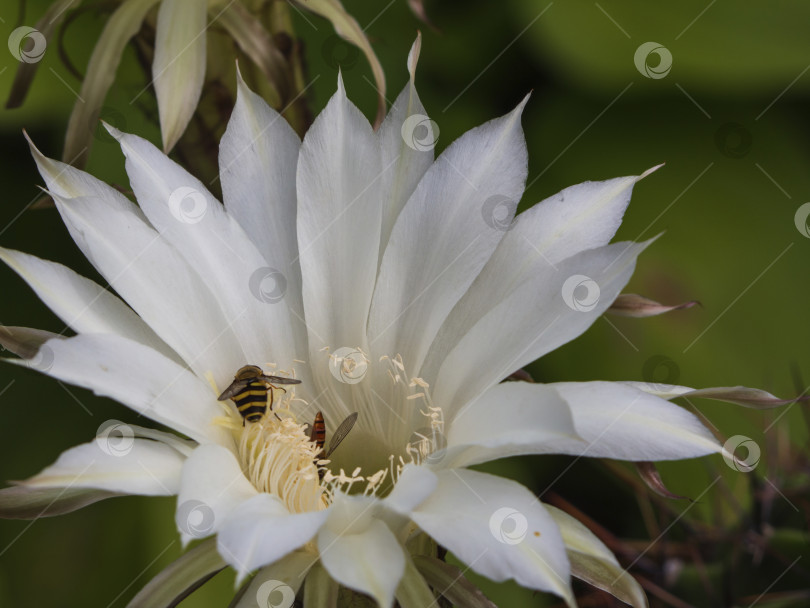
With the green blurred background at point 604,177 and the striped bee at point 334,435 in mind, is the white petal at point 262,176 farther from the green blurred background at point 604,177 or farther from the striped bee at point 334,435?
the green blurred background at point 604,177

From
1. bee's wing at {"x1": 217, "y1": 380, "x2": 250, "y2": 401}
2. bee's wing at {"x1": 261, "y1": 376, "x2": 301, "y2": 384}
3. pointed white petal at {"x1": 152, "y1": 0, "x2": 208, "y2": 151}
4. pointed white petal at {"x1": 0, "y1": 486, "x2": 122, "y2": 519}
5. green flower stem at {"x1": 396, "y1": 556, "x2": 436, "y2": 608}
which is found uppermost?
pointed white petal at {"x1": 152, "y1": 0, "x2": 208, "y2": 151}

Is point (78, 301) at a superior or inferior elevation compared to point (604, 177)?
inferior

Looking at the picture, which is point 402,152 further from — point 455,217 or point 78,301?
point 78,301

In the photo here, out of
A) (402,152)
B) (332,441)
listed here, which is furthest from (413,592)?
(402,152)

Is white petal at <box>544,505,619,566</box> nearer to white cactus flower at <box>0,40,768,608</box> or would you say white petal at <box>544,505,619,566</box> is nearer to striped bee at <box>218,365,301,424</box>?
white cactus flower at <box>0,40,768,608</box>

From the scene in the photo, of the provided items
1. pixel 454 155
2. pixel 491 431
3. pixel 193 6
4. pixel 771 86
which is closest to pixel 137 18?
pixel 193 6

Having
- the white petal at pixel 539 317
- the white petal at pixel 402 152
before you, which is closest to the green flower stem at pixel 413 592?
the white petal at pixel 539 317

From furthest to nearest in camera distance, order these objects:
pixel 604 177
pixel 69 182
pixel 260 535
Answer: pixel 604 177, pixel 69 182, pixel 260 535

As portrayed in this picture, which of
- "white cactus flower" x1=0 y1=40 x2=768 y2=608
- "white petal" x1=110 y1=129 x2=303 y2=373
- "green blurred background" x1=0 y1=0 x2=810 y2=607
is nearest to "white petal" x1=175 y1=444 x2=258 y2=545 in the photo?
"white cactus flower" x1=0 y1=40 x2=768 y2=608
